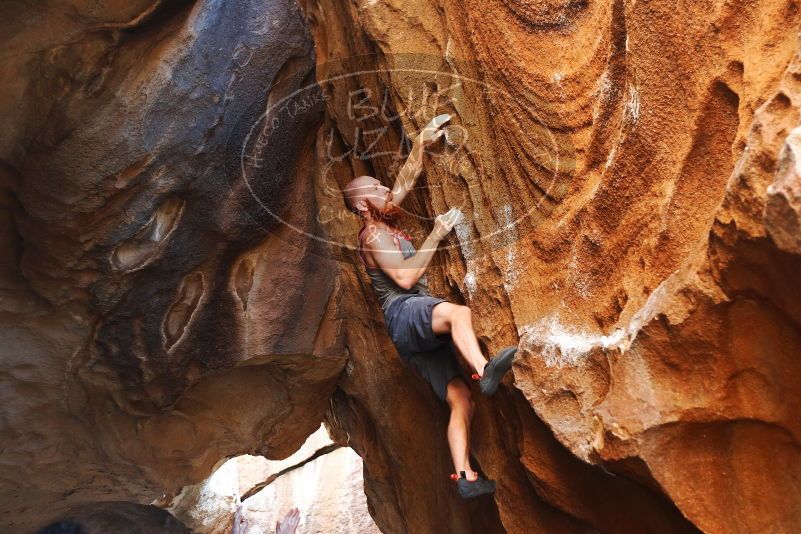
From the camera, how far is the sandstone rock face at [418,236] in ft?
7.20

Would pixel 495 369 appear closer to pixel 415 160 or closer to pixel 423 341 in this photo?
pixel 423 341

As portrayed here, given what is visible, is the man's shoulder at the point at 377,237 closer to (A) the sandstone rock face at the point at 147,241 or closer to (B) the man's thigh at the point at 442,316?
(B) the man's thigh at the point at 442,316

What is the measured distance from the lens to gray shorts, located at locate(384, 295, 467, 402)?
10.4 ft

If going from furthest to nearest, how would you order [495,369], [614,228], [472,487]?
[472,487], [495,369], [614,228]

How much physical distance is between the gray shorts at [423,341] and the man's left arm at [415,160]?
0.45 meters

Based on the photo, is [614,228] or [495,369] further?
[495,369]

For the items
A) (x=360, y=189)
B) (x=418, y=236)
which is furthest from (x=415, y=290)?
(x=360, y=189)

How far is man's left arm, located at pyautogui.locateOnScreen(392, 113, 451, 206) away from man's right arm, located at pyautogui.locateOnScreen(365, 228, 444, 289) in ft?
0.62

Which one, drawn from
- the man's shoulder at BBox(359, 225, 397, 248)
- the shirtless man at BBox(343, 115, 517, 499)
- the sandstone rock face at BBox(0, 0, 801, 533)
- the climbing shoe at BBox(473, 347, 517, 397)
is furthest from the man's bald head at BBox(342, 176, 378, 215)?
the climbing shoe at BBox(473, 347, 517, 397)

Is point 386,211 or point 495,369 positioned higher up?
point 386,211

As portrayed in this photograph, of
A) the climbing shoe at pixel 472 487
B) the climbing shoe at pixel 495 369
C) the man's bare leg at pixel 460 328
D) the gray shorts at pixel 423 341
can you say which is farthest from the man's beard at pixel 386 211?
the climbing shoe at pixel 472 487

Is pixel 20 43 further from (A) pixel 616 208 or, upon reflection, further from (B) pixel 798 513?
(B) pixel 798 513

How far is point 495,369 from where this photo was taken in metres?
2.77

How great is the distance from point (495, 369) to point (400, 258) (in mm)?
730
